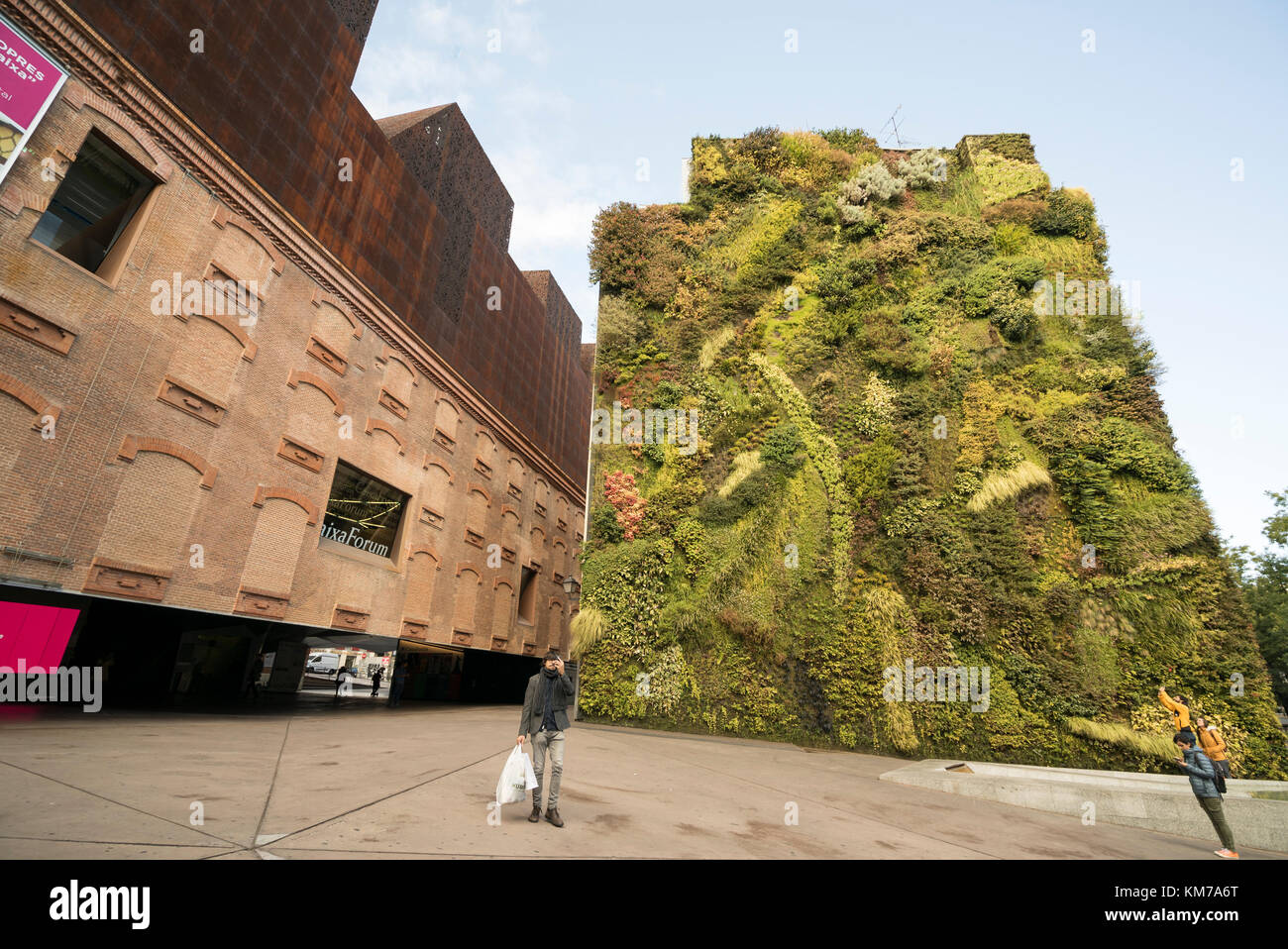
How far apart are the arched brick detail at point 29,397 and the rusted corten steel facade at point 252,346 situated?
0.04 m

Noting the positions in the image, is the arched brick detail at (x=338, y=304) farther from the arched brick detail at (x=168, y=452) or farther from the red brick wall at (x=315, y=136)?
the arched brick detail at (x=168, y=452)

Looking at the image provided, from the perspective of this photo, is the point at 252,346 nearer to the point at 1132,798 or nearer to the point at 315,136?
the point at 315,136

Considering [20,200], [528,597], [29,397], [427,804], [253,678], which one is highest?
[20,200]

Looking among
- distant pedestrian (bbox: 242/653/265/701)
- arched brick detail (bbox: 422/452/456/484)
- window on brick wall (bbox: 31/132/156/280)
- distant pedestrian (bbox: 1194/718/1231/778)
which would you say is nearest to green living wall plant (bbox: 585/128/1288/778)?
distant pedestrian (bbox: 1194/718/1231/778)

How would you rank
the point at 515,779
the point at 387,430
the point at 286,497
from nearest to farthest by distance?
the point at 515,779
the point at 286,497
the point at 387,430

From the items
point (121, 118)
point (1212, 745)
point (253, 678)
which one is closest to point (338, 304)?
point (121, 118)

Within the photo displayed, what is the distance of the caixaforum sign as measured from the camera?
407 inches

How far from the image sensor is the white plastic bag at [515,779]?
5.50m

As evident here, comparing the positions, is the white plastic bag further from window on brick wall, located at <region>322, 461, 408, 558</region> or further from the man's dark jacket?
window on brick wall, located at <region>322, 461, 408, 558</region>

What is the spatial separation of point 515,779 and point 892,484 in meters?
14.5

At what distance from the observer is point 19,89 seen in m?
10.6

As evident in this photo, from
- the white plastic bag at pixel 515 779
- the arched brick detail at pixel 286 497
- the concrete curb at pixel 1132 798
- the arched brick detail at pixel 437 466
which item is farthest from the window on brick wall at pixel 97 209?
the concrete curb at pixel 1132 798

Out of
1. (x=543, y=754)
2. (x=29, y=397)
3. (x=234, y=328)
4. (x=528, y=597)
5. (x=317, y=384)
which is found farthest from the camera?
(x=528, y=597)

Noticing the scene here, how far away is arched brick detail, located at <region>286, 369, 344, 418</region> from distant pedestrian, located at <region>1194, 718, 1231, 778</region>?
68.7ft
